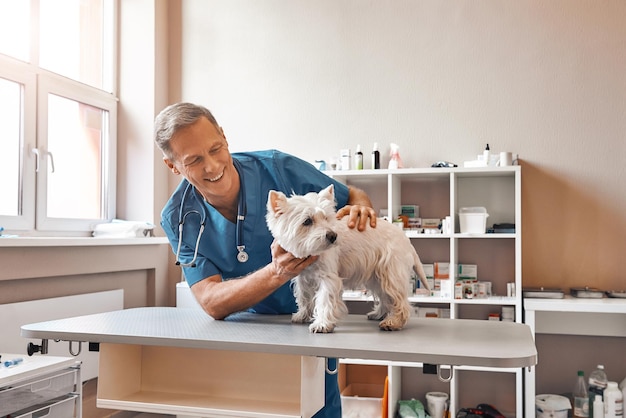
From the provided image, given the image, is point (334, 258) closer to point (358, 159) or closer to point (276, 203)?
point (276, 203)

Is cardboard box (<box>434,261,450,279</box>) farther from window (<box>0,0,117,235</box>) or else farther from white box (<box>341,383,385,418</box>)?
window (<box>0,0,117,235</box>)

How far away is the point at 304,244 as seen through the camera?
1.54m

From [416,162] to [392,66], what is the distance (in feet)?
2.20

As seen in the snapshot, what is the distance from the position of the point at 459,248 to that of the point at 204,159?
2414 mm

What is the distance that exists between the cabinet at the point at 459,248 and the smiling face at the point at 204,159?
1912 millimetres

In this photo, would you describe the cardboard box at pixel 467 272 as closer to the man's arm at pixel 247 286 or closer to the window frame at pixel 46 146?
the man's arm at pixel 247 286

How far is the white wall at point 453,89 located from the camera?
362 cm

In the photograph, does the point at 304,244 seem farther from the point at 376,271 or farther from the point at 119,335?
the point at 119,335

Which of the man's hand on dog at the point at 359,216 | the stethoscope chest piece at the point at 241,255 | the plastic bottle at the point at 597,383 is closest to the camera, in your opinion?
the man's hand on dog at the point at 359,216

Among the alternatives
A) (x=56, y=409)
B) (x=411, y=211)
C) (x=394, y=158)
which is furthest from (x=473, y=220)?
(x=56, y=409)

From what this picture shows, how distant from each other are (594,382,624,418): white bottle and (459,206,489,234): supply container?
3.58 feet

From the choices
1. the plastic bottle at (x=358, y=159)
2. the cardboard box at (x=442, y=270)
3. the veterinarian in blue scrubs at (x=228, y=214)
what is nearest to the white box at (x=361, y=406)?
the cardboard box at (x=442, y=270)

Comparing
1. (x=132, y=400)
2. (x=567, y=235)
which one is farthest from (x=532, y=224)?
(x=132, y=400)

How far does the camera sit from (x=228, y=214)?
1.95m
